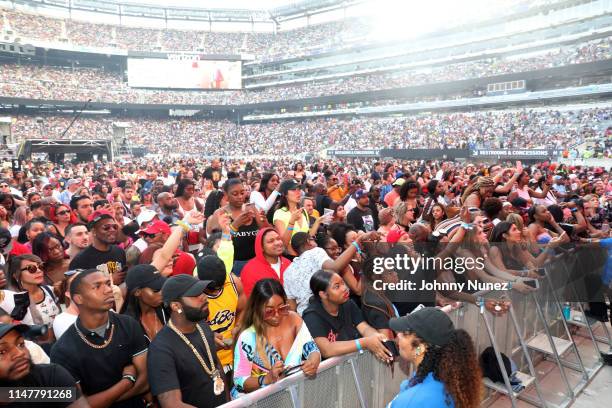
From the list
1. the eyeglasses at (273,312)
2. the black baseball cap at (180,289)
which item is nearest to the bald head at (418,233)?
the eyeglasses at (273,312)

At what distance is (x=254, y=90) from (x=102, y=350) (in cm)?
6127

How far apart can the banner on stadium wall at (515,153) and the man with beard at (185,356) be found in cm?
2878

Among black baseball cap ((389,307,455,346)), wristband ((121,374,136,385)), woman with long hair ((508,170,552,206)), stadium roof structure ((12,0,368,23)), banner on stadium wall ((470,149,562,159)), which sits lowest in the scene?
wristband ((121,374,136,385))

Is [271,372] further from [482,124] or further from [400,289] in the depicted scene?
[482,124]

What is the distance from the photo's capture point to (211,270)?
325 centimetres

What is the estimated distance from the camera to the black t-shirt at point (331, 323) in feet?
10.5

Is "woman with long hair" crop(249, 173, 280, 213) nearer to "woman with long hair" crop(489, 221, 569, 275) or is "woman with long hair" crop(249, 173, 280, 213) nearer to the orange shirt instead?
the orange shirt

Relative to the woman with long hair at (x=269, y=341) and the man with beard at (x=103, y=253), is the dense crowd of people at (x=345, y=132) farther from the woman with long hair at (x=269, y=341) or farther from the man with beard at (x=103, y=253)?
the man with beard at (x=103, y=253)

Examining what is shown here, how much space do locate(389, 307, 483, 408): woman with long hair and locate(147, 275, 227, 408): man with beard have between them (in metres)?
1.14

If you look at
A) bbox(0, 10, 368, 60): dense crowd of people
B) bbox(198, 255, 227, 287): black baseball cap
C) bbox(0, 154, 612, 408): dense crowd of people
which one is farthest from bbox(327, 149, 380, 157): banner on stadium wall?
bbox(198, 255, 227, 287): black baseball cap

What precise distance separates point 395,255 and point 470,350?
2089 mm

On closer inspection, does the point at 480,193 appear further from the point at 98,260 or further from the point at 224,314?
the point at 98,260

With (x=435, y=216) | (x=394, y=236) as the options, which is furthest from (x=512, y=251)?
(x=394, y=236)

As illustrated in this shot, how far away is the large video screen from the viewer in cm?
5222
